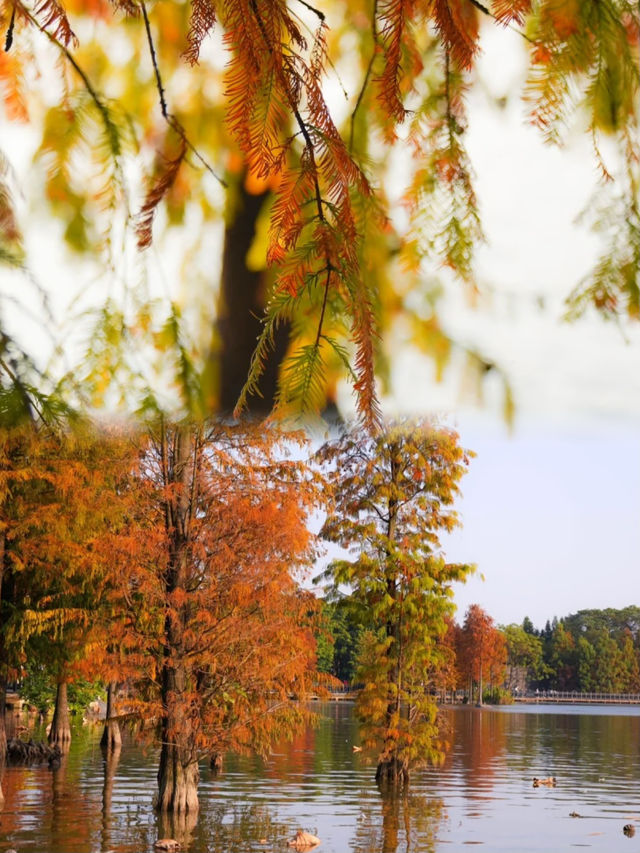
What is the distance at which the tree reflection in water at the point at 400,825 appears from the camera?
43.3 feet

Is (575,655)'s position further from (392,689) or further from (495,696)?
(392,689)

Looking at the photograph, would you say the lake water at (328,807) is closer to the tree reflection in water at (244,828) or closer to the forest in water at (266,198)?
the tree reflection in water at (244,828)

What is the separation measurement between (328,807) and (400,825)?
244 cm

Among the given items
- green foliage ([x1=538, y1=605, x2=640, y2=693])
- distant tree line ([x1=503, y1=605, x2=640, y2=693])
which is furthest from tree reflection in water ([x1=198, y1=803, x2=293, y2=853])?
green foliage ([x1=538, y1=605, x2=640, y2=693])

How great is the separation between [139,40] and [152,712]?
13.0m

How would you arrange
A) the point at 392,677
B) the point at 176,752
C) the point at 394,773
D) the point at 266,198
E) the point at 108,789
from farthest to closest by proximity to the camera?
1. the point at 394,773
2. the point at 392,677
3. the point at 108,789
4. the point at 176,752
5. the point at 266,198

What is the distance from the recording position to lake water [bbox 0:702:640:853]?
1333cm

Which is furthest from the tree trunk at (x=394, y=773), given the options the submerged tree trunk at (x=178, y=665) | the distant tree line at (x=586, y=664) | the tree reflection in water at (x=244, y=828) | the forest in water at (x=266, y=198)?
the distant tree line at (x=586, y=664)

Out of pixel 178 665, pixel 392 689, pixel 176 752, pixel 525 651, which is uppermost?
pixel 178 665

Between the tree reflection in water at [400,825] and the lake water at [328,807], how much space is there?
0.03m

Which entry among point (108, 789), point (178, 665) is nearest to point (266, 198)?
point (178, 665)

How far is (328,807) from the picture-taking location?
17031 millimetres

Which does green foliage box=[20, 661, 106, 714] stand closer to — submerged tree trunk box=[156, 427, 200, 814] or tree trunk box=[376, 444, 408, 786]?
tree trunk box=[376, 444, 408, 786]

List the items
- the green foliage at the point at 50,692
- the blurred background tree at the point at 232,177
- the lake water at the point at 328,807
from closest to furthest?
the blurred background tree at the point at 232,177
the lake water at the point at 328,807
the green foliage at the point at 50,692
